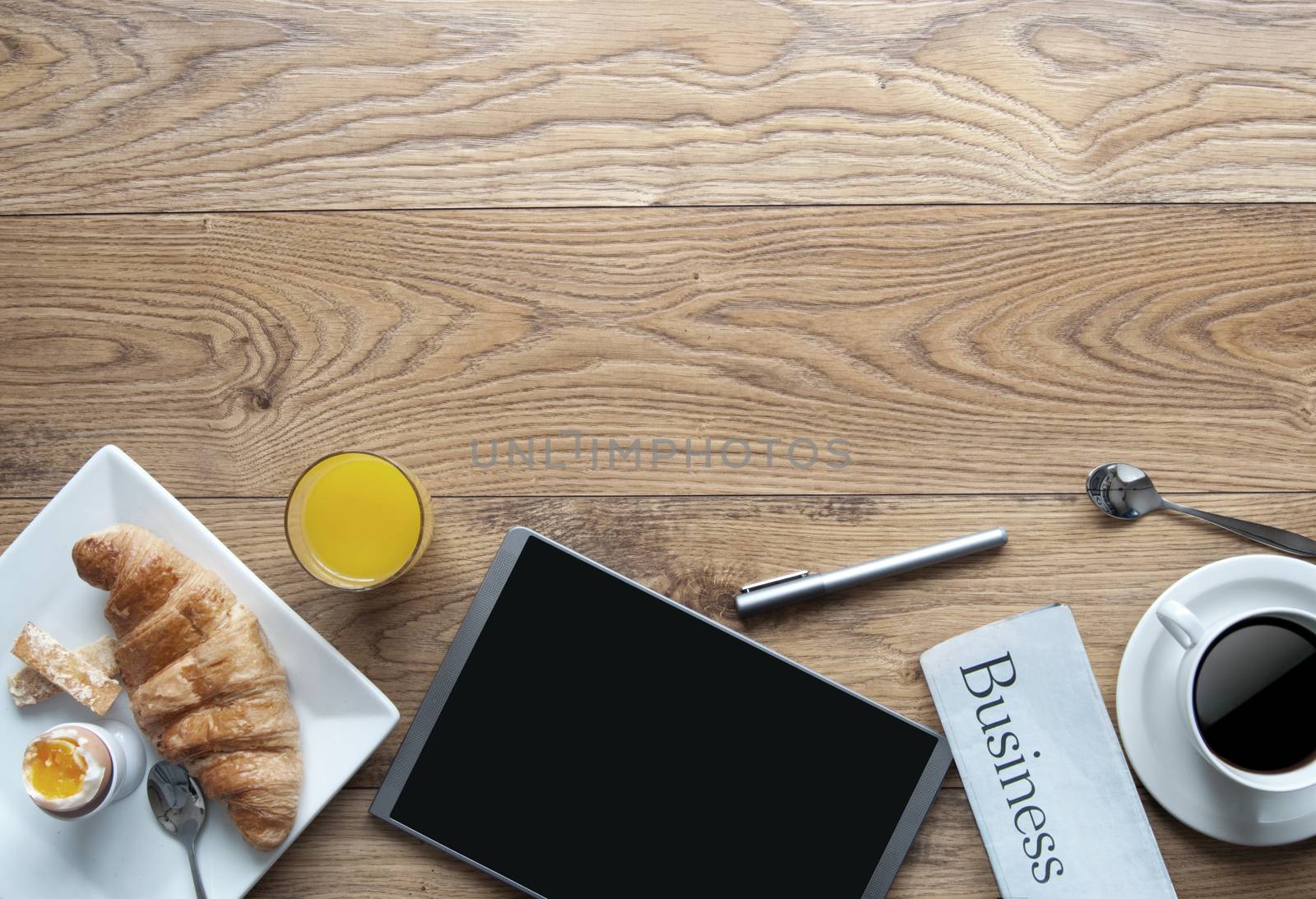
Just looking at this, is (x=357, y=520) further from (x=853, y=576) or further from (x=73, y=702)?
(x=853, y=576)

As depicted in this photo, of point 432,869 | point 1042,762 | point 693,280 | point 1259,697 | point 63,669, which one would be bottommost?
point 432,869

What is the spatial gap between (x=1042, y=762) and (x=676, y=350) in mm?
552

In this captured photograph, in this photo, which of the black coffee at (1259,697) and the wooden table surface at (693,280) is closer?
the black coffee at (1259,697)

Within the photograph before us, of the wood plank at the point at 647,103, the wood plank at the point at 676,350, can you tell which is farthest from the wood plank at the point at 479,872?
the wood plank at the point at 647,103

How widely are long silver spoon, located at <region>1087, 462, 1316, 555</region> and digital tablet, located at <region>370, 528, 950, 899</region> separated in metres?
0.30

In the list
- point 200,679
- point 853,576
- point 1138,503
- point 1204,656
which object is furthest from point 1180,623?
point 200,679

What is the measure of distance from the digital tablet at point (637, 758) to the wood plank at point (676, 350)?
0.45ft

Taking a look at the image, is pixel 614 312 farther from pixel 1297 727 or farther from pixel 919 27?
pixel 1297 727

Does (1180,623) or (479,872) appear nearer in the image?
(1180,623)

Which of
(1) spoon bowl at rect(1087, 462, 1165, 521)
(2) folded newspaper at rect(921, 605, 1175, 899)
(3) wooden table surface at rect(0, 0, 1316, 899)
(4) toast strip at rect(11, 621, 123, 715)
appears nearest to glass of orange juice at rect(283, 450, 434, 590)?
(3) wooden table surface at rect(0, 0, 1316, 899)

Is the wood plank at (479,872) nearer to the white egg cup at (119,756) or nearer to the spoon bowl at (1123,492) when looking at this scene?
the white egg cup at (119,756)

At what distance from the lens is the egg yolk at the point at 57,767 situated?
76cm

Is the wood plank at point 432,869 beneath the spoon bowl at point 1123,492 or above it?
beneath

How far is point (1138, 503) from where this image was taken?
2.81 feet
